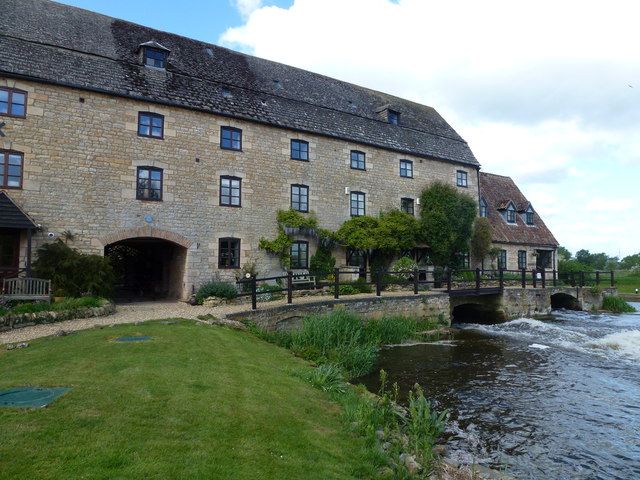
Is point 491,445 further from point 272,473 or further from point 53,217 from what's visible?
point 53,217

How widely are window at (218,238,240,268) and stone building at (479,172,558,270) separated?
1538 cm

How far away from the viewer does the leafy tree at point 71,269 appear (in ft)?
39.6

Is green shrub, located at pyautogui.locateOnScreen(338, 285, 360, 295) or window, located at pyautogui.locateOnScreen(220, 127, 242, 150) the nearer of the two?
green shrub, located at pyautogui.locateOnScreen(338, 285, 360, 295)

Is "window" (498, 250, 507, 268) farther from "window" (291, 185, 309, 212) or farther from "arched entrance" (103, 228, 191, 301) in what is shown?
"arched entrance" (103, 228, 191, 301)

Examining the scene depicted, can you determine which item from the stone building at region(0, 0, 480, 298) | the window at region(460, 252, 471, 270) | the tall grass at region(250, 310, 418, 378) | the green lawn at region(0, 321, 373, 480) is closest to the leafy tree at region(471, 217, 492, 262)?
the window at region(460, 252, 471, 270)

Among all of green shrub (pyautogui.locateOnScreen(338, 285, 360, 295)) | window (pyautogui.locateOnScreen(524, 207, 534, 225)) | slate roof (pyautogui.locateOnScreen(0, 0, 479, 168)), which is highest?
slate roof (pyautogui.locateOnScreen(0, 0, 479, 168))

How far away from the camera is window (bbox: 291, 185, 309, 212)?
1795 cm

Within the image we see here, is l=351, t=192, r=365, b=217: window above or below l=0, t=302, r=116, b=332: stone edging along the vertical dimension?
above

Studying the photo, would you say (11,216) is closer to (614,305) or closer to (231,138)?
(231,138)

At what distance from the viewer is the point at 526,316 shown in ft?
62.4

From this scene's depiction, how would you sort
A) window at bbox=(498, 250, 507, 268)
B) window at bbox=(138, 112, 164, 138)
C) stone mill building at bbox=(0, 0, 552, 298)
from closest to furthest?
stone mill building at bbox=(0, 0, 552, 298), window at bbox=(138, 112, 164, 138), window at bbox=(498, 250, 507, 268)

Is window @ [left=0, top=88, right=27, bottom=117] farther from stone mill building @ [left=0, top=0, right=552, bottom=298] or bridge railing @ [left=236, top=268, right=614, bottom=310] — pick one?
bridge railing @ [left=236, top=268, right=614, bottom=310]

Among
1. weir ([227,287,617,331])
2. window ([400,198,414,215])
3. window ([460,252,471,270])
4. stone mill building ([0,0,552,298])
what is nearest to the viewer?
weir ([227,287,617,331])

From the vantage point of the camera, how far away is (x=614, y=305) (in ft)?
72.6
